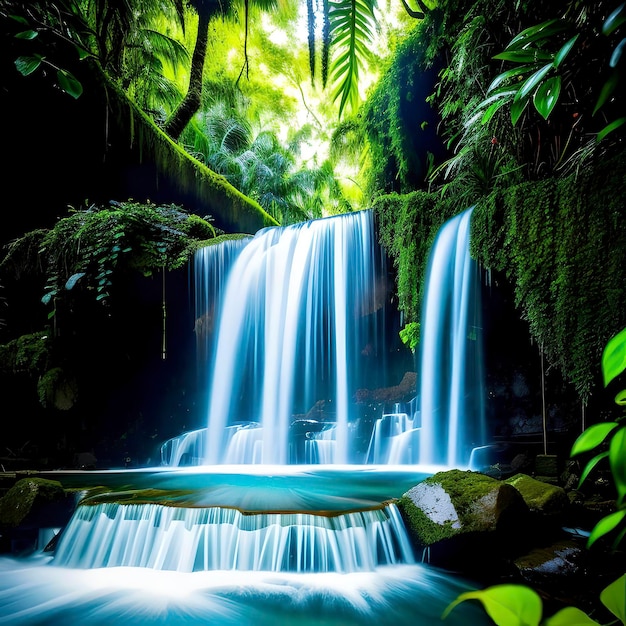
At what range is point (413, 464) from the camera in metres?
5.88

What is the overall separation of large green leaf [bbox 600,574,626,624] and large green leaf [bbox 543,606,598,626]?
28mm

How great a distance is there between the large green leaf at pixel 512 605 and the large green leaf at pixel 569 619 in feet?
0.07

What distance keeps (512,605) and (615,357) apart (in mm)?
469

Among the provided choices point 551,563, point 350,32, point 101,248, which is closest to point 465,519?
point 551,563

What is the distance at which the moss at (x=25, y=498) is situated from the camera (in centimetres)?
399

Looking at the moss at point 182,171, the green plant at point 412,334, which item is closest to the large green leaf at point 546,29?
the green plant at point 412,334

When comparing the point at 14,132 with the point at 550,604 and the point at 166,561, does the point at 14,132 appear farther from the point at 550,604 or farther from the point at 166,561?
the point at 550,604

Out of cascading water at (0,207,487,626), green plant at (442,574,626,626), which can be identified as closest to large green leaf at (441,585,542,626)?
green plant at (442,574,626,626)

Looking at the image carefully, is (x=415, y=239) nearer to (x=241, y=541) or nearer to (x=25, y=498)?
(x=241, y=541)

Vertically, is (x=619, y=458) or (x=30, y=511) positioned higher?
(x=619, y=458)

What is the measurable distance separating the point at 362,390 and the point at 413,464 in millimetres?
2242

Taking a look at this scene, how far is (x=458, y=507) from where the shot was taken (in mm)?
3344

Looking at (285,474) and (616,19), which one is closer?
(616,19)

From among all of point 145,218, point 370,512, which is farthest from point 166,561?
point 145,218
